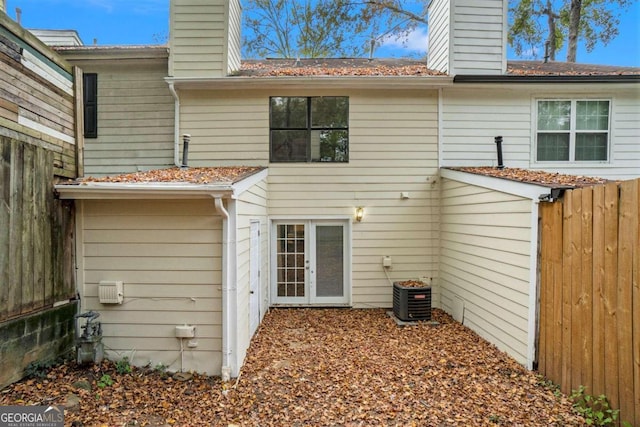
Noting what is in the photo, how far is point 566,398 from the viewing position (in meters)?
3.40

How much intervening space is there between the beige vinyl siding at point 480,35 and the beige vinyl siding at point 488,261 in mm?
2707

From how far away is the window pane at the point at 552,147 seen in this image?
6801mm

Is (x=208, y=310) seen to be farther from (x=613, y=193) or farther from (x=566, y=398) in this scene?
(x=613, y=193)

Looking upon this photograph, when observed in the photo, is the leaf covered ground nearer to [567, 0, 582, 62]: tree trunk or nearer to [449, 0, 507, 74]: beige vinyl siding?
[449, 0, 507, 74]: beige vinyl siding

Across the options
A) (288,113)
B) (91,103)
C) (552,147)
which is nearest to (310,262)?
(288,113)

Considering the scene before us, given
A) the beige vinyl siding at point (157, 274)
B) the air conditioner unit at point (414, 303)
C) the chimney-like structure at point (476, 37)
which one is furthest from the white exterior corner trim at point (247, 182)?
the chimney-like structure at point (476, 37)

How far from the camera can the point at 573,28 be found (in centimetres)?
1062

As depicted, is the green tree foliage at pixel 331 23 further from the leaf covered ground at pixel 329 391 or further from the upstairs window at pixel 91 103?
the leaf covered ground at pixel 329 391

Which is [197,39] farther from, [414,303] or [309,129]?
[414,303]

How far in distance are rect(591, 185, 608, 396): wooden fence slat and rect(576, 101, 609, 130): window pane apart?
4.84 m

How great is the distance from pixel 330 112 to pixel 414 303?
4.26m

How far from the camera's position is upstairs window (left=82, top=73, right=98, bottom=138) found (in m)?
6.96

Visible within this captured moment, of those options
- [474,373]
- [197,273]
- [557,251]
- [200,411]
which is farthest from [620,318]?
[197,273]

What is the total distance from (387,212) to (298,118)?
110 inches
